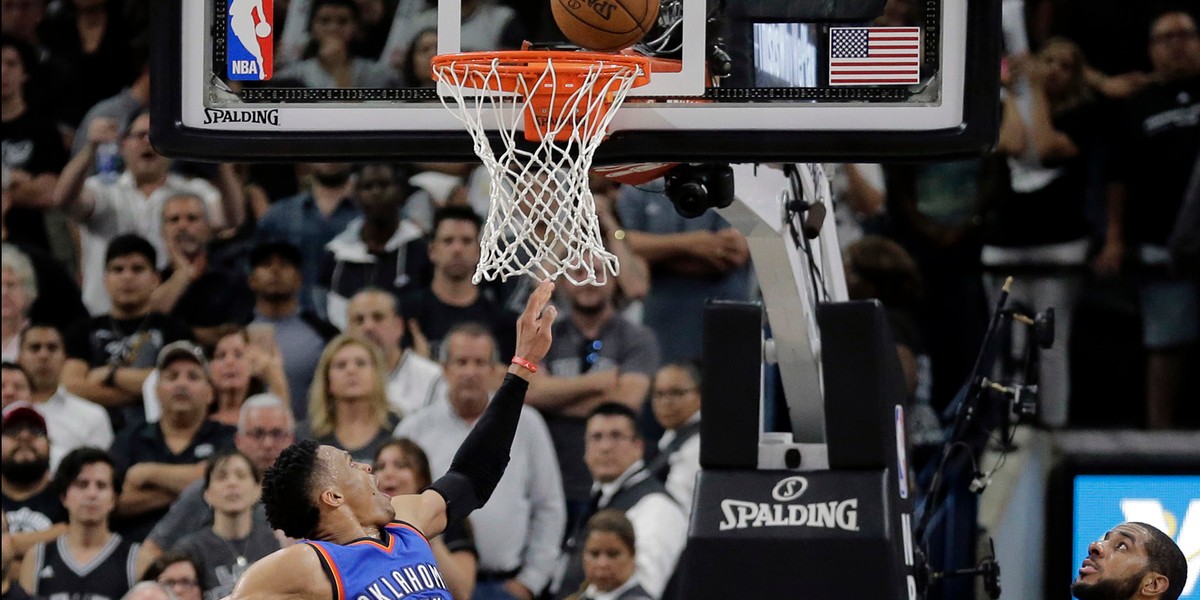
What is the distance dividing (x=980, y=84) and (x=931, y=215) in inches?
145

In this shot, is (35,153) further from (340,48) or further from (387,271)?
Result: (387,271)

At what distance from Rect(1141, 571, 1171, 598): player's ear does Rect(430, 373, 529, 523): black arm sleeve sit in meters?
1.80

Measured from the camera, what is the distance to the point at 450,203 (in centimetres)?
806

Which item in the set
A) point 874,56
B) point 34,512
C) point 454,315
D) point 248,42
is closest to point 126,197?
point 34,512

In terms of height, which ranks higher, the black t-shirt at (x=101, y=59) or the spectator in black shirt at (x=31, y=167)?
the black t-shirt at (x=101, y=59)

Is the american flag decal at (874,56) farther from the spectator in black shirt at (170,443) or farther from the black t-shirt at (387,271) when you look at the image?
the spectator in black shirt at (170,443)

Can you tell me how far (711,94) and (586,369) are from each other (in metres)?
3.28

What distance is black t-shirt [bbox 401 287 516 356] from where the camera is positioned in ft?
25.6

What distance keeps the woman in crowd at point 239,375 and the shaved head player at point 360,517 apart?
10.6 ft

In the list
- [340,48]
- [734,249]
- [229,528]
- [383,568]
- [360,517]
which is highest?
[340,48]

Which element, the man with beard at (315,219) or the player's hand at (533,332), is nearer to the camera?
the player's hand at (533,332)

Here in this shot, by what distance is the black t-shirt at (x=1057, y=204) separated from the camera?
25.2 ft

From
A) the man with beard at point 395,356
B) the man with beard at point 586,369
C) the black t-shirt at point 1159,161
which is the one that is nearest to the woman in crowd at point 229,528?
the man with beard at point 395,356

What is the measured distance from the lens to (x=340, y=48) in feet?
25.9
